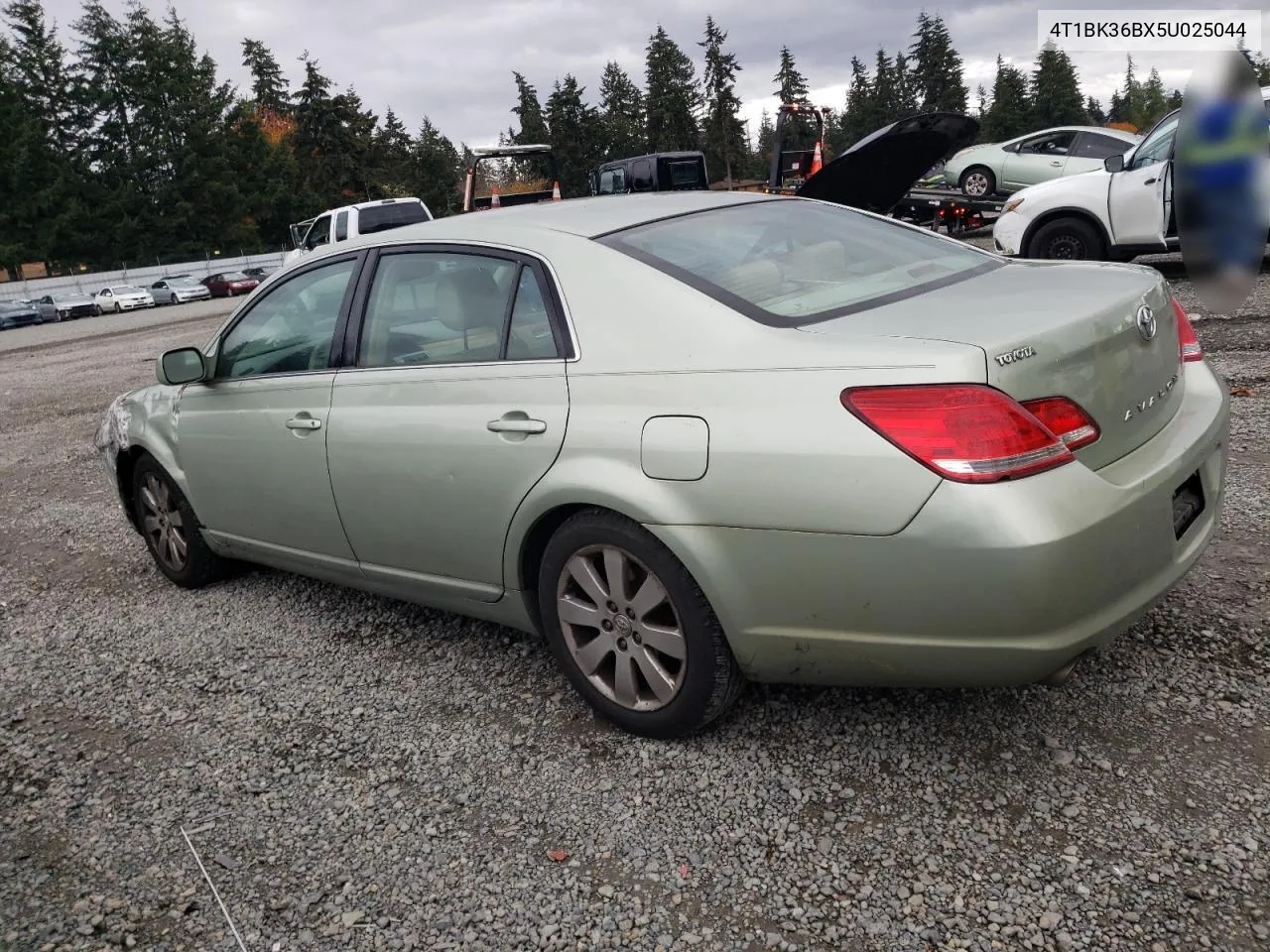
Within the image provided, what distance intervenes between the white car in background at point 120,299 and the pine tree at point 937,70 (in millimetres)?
70442

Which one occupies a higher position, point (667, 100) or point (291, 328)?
point (667, 100)

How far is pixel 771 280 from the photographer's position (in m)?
2.92

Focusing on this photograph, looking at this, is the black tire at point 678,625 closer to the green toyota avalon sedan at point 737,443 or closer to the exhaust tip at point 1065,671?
the green toyota avalon sedan at point 737,443

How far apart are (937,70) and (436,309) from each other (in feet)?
318

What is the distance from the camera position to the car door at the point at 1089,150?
17047mm

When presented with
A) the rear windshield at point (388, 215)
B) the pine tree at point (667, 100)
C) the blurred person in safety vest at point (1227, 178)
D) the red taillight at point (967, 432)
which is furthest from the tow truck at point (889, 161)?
the pine tree at point (667, 100)

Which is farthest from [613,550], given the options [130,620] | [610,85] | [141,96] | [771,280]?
[610,85]

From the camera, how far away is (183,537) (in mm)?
4617

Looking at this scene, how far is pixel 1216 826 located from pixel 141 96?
7683 cm

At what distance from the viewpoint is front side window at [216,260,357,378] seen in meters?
3.78

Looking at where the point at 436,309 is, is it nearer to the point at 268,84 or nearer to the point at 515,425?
the point at 515,425

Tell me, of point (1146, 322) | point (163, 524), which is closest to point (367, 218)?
point (163, 524)

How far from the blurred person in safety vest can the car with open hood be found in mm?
38261

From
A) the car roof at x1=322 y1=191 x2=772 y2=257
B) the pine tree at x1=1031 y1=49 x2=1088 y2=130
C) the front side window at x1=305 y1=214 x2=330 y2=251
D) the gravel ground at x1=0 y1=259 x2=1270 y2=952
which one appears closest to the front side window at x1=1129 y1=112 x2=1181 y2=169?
A: the gravel ground at x1=0 y1=259 x2=1270 y2=952
